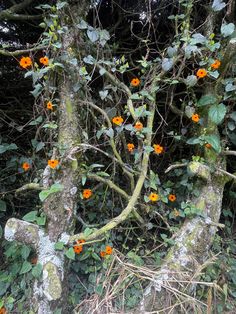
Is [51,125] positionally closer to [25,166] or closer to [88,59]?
[88,59]

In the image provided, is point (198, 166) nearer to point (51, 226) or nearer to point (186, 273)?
point (186, 273)

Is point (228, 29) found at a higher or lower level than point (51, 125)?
higher

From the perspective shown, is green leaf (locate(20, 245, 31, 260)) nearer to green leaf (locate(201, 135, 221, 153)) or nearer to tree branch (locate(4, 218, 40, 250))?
tree branch (locate(4, 218, 40, 250))

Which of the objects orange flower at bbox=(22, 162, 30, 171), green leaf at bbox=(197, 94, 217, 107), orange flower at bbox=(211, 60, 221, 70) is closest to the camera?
orange flower at bbox=(211, 60, 221, 70)

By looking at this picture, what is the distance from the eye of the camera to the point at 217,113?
5.76 ft

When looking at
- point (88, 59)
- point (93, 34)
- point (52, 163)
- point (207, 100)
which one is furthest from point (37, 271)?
point (207, 100)

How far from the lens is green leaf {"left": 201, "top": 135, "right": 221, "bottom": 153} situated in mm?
1743

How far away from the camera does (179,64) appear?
1.88m

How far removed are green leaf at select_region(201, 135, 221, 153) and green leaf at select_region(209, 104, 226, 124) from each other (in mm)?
99

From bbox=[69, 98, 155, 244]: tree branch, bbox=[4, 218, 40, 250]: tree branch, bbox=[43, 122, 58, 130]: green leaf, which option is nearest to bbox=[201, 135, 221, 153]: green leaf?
bbox=[69, 98, 155, 244]: tree branch

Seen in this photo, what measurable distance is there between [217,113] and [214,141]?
0.17 meters

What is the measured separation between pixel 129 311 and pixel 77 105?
3.79ft

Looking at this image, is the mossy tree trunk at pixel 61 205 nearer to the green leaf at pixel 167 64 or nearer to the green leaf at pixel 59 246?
the green leaf at pixel 59 246

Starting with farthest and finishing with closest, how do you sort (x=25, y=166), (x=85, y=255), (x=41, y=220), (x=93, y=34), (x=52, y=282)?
(x=25, y=166) → (x=85, y=255) → (x=93, y=34) → (x=41, y=220) → (x=52, y=282)
